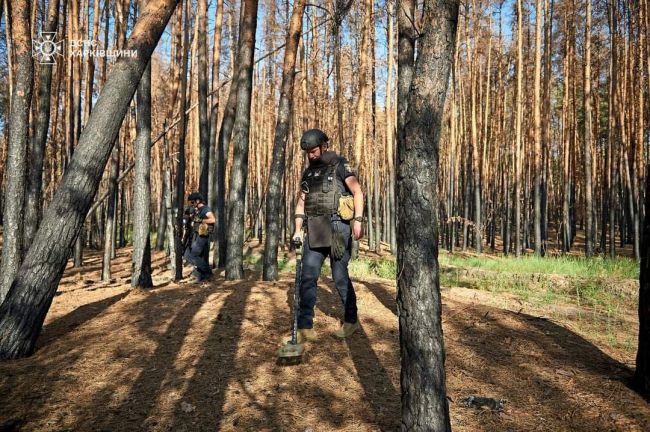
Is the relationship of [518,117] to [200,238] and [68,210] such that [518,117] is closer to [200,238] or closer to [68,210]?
[200,238]

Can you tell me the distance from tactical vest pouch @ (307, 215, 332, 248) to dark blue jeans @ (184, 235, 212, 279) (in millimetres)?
4685

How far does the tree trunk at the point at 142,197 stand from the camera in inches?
254

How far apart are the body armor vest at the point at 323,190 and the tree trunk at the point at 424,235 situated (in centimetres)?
163

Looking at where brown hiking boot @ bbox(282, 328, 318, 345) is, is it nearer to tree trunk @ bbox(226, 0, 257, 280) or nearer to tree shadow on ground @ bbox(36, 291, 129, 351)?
tree shadow on ground @ bbox(36, 291, 129, 351)

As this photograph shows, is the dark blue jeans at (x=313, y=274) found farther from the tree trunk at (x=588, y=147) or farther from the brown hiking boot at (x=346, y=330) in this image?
the tree trunk at (x=588, y=147)

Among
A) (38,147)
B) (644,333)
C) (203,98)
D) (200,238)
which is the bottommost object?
(644,333)

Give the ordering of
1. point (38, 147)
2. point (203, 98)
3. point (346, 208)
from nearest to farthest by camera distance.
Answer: point (346, 208) → point (38, 147) → point (203, 98)

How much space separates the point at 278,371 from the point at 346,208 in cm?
144

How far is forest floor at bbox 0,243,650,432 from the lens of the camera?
8.47ft

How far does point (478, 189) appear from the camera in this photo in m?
15.4

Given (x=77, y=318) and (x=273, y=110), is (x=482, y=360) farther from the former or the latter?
(x=273, y=110)

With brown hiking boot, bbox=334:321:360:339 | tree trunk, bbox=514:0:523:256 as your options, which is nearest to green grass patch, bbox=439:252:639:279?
tree trunk, bbox=514:0:523:256

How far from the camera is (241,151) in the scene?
7.07m

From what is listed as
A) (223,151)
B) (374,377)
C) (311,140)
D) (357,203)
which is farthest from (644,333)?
(223,151)
